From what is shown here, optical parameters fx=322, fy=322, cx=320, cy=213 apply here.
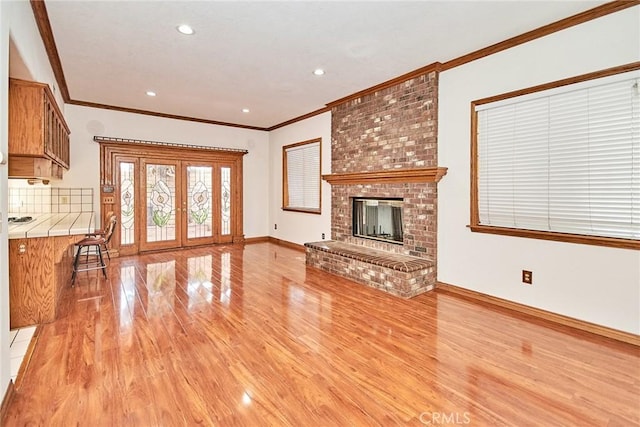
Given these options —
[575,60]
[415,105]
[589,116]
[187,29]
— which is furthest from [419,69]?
[187,29]

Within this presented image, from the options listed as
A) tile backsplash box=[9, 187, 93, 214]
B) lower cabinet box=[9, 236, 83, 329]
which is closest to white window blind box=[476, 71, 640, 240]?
lower cabinet box=[9, 236, 83, 329]

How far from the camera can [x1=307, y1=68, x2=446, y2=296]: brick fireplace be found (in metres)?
4.07

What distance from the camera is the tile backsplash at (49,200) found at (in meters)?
4.79

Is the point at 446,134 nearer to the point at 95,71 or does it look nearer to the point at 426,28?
the point at 426,28

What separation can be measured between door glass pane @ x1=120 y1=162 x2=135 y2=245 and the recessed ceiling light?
385cm

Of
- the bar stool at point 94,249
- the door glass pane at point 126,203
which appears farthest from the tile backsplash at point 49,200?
the bar stool at point 94,249

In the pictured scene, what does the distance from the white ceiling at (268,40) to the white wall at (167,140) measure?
2.79ft

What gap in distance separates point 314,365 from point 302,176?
4874mm

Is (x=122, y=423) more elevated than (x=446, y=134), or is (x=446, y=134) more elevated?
(x=446, y=134)

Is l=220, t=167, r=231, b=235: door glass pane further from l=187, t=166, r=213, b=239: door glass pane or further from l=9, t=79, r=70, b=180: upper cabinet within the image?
l=9, t=79, r=70, b=180: upper cabinet

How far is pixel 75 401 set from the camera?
1884 mm

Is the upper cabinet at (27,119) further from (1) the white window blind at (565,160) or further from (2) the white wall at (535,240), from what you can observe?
(1) the white window blind at (565,160)

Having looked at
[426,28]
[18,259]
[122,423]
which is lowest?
[122,423]

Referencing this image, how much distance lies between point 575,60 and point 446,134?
53.2 inches
